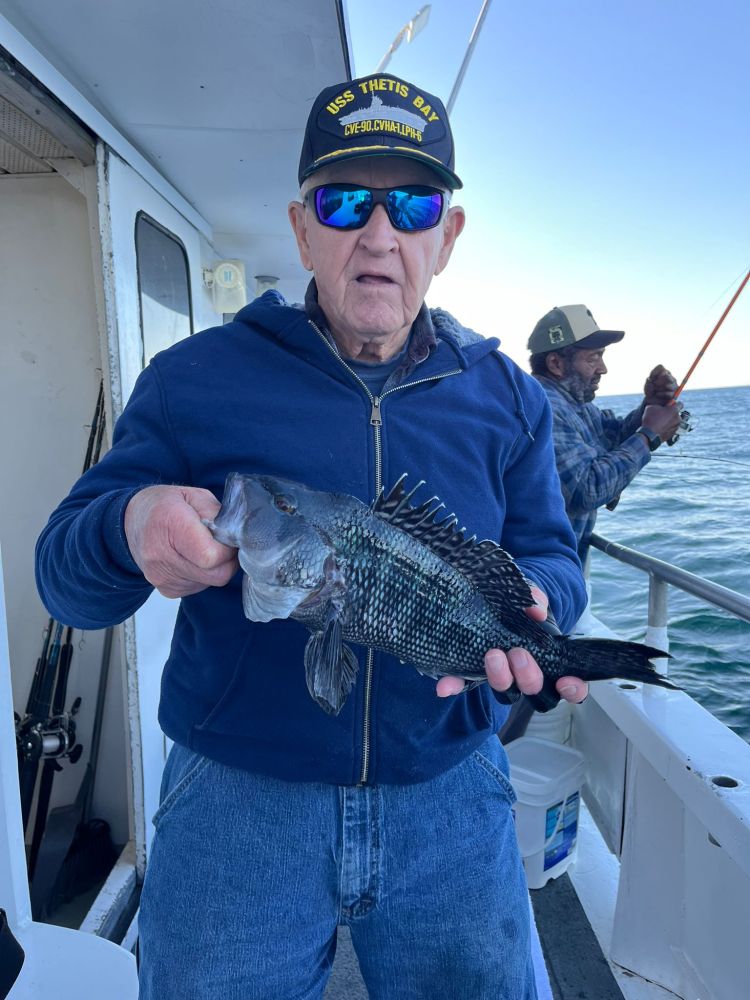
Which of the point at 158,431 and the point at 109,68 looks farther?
the point at 109,68

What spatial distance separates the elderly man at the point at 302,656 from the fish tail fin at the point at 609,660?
0.23 ft

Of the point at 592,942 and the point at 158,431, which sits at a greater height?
the point at 158,431

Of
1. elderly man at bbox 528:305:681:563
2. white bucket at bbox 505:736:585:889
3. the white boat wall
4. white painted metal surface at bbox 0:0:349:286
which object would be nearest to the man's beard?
elderly man at bbox 528:305:681:563

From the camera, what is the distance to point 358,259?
6.43 feet

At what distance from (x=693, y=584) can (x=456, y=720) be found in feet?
5.45

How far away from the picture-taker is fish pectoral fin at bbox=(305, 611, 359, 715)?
1.61 metres

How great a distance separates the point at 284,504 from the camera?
1.62 meters

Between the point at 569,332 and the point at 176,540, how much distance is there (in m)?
4.10

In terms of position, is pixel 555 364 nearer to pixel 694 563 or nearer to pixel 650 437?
pixel 650 437

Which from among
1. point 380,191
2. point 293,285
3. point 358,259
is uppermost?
point 293,285

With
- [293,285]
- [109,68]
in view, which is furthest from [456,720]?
[293,285]

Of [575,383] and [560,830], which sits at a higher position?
[575,383]

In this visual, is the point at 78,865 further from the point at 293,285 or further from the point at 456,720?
the point at 293,285

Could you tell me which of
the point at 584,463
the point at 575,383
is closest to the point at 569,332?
the point at 575,383
